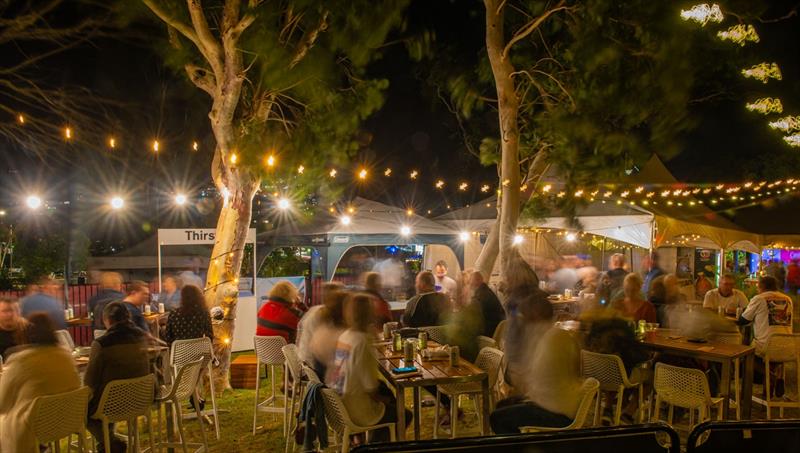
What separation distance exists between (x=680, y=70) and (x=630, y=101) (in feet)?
2.30

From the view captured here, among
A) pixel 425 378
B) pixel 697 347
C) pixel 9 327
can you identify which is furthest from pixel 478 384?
pixel 9 327

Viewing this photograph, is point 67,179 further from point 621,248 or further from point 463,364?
point 621,248

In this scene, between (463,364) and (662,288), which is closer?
(463,364)

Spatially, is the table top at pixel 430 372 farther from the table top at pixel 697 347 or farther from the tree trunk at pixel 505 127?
the tree trunk at pixel 505 127

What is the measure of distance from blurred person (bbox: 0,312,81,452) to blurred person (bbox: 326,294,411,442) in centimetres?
184

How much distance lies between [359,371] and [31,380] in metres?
2.15

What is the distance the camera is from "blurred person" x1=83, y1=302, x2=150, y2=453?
4.00 metres

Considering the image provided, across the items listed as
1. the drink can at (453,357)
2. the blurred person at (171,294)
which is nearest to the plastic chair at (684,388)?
the drink can at (453,357)

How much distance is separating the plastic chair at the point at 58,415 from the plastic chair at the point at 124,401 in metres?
0.20

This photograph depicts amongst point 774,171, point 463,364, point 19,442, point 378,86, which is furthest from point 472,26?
point 774,171

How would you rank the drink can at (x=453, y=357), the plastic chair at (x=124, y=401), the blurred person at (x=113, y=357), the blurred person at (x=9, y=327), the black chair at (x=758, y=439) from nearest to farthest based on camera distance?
the black chair at (x=758, y=439) < the plastic chair at (x=124, y=401) < the blurred person at (x=113, y=357) < the drink can at (x=453, y=357) < the blurred person at (x=9, y=327)

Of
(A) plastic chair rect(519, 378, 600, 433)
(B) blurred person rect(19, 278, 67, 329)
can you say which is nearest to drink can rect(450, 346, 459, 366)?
(A) plastic chair rect(519, 378, 600, 433)

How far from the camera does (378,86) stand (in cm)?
855

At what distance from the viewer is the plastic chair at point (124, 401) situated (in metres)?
3.71
